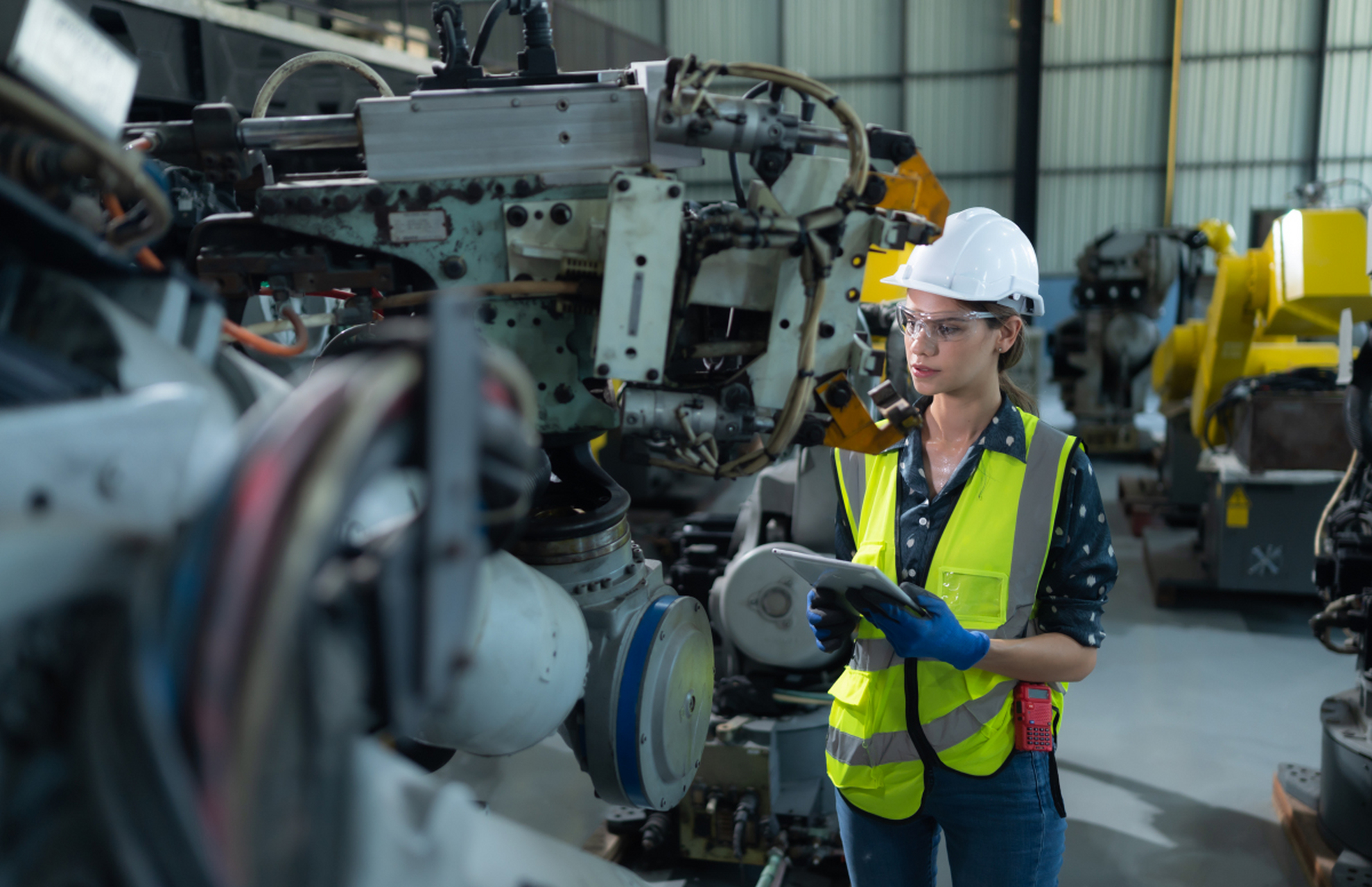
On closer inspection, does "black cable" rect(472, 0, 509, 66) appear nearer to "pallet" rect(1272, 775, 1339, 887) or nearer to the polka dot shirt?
the polka dot shirt

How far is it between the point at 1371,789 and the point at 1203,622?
232cm

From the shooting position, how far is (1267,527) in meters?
4.52

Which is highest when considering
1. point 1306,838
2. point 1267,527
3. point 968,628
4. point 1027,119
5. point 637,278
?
point 1027,119

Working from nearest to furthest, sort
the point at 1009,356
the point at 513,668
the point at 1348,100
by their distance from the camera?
the point at 513,668, the point at 1009,356, the point at 1348,100

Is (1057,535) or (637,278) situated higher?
(637,278)

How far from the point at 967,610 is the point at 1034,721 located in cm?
21

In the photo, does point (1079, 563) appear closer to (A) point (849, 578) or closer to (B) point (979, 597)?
(B) point (979, 597)

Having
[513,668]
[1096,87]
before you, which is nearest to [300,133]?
[513,668]

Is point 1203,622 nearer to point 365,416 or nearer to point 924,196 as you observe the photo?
point 924,196

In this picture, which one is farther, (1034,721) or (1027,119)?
(1027,119)

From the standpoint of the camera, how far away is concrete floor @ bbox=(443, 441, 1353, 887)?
284cm

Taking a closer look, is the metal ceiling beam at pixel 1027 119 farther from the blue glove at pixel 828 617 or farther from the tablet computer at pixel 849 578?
the tablet computer at pixel 849 578

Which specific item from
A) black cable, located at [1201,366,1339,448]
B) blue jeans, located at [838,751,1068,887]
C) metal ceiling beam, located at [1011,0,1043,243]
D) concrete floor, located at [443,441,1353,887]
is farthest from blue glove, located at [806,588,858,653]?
metal ceiling beam, located at [1011,0,1043,243]

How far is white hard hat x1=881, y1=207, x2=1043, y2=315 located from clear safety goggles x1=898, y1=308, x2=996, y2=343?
0.14 feet
